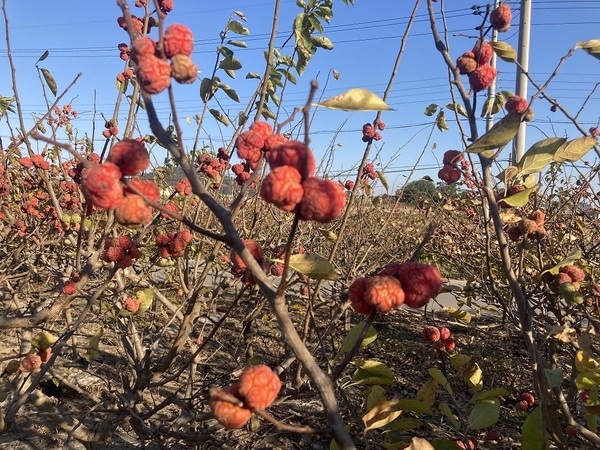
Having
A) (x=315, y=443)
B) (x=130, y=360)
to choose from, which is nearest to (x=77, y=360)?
(x=130, y=360)

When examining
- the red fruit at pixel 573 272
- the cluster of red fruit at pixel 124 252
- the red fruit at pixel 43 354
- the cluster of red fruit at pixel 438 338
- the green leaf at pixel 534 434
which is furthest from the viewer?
the red fruit at pixel 43 354

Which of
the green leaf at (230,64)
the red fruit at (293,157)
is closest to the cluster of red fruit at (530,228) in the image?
the red fruit at (293,157)

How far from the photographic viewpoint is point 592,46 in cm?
124

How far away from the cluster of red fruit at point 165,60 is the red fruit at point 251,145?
152mm

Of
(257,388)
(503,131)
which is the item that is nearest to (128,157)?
(257,388)

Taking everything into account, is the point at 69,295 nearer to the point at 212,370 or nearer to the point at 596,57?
the point at 596,57

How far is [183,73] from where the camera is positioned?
75cm

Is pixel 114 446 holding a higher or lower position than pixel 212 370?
lower

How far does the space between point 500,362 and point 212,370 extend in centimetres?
242

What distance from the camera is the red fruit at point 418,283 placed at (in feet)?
2.59

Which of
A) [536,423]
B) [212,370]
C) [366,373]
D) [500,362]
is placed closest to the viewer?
[536,423]

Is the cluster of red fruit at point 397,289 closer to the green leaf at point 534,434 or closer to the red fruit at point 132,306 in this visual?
the green leaf at point 534,434

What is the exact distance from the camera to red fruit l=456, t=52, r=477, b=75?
3.80 ft

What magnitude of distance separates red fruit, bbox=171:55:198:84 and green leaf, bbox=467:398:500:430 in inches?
49.7
